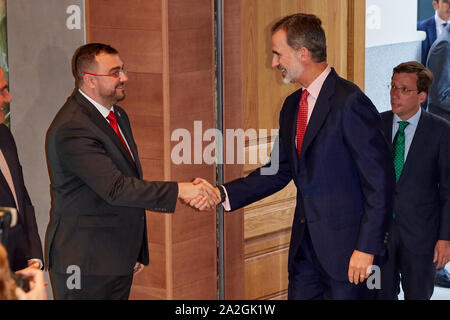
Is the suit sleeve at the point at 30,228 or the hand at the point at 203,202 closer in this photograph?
the suit sleeve at the point at 30,228

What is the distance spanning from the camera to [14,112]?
4391 millimetres

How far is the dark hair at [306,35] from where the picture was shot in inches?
140

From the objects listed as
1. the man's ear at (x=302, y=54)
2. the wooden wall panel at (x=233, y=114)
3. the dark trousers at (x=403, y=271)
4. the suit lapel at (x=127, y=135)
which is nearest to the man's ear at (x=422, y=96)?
the dark trousers at (x=403, y=271)

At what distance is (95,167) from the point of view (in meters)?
3.53

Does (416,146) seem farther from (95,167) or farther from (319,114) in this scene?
(95,167)

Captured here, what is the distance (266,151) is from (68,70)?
1.21 m

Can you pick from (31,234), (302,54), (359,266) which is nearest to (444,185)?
(359,266)

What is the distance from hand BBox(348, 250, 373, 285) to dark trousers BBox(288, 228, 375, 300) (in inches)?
4.2

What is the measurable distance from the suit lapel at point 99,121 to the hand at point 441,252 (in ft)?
5.37

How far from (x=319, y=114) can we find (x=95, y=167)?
3.22 ft

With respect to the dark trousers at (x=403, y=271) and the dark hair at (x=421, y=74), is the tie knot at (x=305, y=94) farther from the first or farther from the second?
the dark trousers at (x=403, y=271)

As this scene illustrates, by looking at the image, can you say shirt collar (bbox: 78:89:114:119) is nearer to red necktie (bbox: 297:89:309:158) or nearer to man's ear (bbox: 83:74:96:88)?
man's ear (bbox: 83:74:96:88)

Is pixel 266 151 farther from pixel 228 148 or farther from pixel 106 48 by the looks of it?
pixel 106 48

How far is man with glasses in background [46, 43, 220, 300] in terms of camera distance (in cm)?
355
